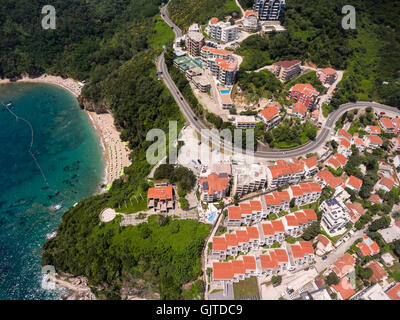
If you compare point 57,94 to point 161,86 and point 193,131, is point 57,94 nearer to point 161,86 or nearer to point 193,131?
point 161,86

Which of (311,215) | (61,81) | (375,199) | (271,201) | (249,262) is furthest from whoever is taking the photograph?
(61,81)

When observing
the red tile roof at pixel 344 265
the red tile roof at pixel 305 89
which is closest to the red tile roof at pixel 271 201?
the red tile roof at pixel 344 265

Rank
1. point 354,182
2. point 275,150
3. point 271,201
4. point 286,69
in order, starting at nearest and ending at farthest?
1. point 271,201
2. point 354,182
3. point 275,150
4. point 286,69

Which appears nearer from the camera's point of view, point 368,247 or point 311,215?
point 368,247

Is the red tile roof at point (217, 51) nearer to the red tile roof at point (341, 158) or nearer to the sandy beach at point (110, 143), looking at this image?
the sandy beach at point (110, 143)

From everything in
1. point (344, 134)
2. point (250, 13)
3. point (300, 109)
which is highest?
point (250, 13)

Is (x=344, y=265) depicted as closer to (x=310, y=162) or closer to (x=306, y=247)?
(x=306, y=247)

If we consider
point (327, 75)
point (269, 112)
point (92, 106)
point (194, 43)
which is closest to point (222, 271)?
point (269, 112)
